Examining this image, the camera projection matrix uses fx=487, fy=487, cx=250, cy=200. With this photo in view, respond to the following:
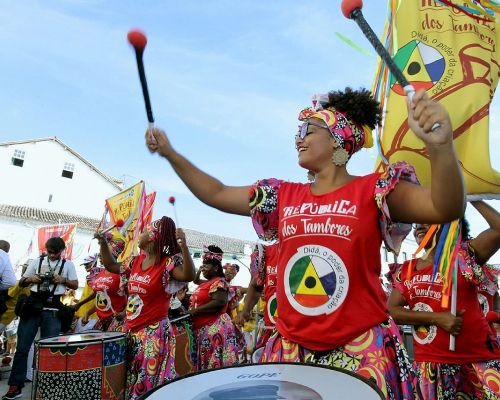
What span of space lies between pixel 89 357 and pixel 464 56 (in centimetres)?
343

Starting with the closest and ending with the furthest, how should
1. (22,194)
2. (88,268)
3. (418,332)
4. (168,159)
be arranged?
(168,159)
(418,332)
(88,268)
(22,194)

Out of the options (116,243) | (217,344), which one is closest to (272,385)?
(217,344)

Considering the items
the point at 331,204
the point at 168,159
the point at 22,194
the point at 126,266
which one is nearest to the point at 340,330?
the point at 331,204

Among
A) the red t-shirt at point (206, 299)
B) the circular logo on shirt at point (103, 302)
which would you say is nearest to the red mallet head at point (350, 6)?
the red t-shirt at point (206, 299)

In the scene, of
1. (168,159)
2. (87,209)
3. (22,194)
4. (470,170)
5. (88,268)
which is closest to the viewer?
(168,159)

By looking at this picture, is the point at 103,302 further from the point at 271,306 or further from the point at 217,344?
the point at 271,306

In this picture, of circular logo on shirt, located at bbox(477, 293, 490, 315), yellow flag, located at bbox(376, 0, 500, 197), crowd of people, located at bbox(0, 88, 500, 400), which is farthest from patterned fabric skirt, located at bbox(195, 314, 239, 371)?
yellow flag, located at bbox(376, 0, 500, 197)

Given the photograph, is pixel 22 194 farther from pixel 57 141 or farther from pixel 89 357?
pixel 89 357

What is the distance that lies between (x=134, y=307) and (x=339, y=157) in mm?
3195

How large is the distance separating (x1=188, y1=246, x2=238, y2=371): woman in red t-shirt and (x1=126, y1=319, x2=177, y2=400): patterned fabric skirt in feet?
5.90

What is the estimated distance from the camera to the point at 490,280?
3508 millimetres

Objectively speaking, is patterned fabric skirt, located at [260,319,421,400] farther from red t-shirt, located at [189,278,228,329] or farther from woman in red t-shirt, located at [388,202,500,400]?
red t-shirt, located at [189,278,228,329]

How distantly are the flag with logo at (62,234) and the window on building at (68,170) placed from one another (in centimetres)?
1823

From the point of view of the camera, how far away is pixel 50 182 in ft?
120
